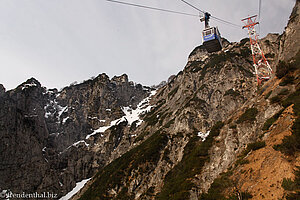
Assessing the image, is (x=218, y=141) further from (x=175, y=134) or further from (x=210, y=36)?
(x=175, y=134)

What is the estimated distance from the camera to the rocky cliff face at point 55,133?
102 meters

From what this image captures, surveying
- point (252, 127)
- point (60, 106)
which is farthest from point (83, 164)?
point (252, 127)

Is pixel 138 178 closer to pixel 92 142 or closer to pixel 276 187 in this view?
pixel 276 187

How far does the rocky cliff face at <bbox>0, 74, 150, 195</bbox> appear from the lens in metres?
102

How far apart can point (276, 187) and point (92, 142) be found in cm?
11867

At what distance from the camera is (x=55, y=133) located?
12938 cm

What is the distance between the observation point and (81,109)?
14750 cm

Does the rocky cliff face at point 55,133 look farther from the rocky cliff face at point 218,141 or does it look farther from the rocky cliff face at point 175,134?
the rocky cliff face at point 218,141

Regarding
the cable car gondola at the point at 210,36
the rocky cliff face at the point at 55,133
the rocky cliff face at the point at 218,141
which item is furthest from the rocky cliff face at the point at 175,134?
the cable car gondola at the point at 210,36

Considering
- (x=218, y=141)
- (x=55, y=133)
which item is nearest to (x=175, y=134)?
(x=218, y=141)

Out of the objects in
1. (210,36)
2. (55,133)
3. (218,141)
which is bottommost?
(218,141)

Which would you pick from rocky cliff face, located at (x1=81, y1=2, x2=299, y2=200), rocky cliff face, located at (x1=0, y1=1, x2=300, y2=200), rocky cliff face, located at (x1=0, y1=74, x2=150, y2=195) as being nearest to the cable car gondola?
rocky cliff face, located at (x1=0, y1=1, x2=300, y2=200)

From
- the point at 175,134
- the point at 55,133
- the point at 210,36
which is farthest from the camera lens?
the point at 55,133

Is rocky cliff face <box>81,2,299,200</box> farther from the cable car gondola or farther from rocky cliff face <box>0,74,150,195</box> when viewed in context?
rocky cliff face <box>0,74,150,195</box>
